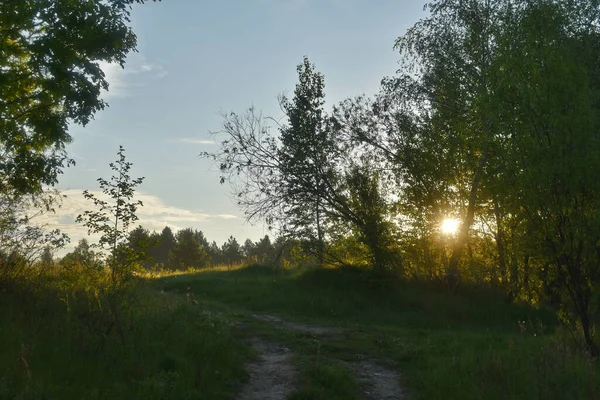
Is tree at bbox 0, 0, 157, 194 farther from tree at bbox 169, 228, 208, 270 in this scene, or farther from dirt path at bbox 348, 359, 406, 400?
tree at bbox 169, 228, 208, 270

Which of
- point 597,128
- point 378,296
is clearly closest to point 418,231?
point 378,296

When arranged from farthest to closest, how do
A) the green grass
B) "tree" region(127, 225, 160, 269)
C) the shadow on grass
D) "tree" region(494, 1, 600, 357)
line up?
the shadow on grass, "tree" region(494, 1, 600, 357), "tree" region(127, 225, 160, 269), the green grass

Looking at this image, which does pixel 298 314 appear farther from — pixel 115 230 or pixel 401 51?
pixel 401 51

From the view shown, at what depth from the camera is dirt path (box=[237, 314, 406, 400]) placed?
30.8ft

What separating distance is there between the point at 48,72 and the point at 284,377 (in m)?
8.55

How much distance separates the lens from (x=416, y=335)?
15.1 metres

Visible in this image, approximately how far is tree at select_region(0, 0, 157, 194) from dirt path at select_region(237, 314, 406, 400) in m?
6.79

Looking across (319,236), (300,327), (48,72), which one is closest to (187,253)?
(319,236)

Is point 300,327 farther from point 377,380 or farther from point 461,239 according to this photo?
point 461,239

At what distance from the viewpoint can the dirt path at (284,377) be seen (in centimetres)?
939

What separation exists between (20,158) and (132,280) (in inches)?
184

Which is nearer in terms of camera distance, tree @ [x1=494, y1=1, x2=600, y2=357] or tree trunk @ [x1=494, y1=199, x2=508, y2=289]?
tree @ [x1=494, y1=1, x2=600, y2=357]

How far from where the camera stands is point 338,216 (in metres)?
21.8

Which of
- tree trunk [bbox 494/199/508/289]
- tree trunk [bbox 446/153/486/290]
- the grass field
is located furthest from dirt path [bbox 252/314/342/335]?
tree trunk [bbox 494/199/508/289]
